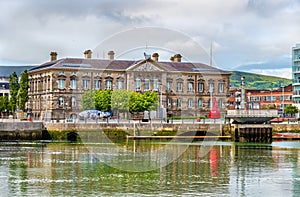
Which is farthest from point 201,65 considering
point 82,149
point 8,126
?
point 82,149

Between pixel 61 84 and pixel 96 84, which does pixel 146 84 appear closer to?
pixel 96 84

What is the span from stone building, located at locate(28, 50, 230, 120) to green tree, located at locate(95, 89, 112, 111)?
5.41 metres

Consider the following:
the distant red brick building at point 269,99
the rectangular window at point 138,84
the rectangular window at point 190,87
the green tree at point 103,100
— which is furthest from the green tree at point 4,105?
the distant red brick building at point 269,99

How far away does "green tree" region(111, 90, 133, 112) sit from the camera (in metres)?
92.7

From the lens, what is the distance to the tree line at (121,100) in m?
93.4

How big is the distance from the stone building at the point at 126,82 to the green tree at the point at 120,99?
648 cm

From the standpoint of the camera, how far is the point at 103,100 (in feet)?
310

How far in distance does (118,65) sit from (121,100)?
451 inches

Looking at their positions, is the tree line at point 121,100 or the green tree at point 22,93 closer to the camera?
the green tree at point 22,93

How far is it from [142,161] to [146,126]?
25.6 metres

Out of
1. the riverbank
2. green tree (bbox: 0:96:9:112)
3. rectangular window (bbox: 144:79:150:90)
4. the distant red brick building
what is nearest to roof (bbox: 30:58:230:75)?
rectangular window (bbox: 144:79:150:90)

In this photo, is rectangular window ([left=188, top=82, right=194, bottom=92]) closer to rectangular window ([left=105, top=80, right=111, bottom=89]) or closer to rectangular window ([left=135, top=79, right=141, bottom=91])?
rectangular window ([left=135, top=79, right=141, bottom=91])

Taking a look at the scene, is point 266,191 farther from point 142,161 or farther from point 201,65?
point 201,65

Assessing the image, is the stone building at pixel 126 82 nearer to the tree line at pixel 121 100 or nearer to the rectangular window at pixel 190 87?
the rectangular window at pixel 190 87
